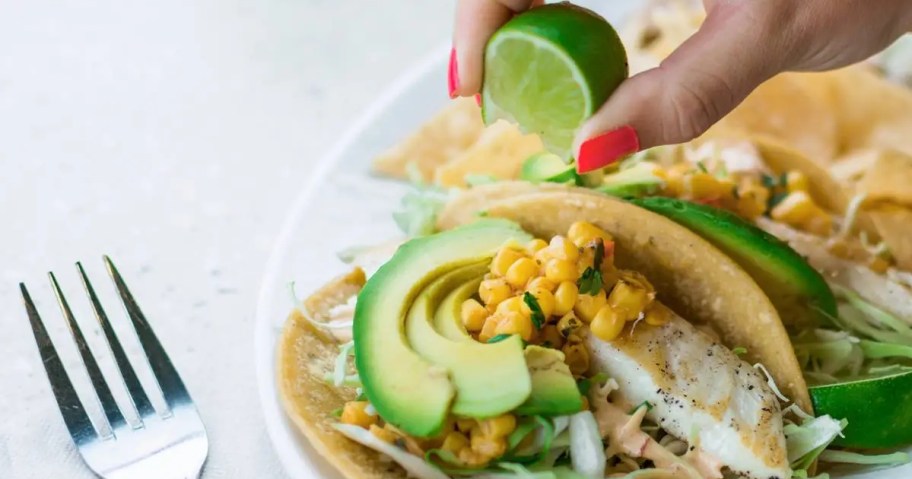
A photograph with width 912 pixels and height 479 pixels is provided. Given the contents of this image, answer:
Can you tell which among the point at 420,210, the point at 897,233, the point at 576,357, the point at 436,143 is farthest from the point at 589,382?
the point at 436,143

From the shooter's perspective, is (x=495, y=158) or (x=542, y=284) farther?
(x=495, y=158)

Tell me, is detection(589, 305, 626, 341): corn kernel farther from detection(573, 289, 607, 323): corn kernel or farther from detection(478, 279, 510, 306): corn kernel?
detection(478, 279, 510, 306): corn kernel

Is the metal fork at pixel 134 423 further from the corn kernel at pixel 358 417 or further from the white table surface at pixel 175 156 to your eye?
the corn kernel at pixel 358 417

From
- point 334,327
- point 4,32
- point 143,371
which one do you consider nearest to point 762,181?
point 334,327

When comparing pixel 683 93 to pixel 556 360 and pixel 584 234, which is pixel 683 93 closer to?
pixel 584 234

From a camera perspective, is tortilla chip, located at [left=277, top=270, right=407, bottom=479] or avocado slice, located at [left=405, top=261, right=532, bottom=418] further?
tortilla chip, located at [left=277, top=270, right=407, bottom=479]

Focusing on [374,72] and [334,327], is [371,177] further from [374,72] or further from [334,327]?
[374,72]

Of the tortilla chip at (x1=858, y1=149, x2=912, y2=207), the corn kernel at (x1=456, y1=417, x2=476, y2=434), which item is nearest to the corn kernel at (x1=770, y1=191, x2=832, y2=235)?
the tortilla chip at (x1=858, y1=149, x2=912, y2=207)
